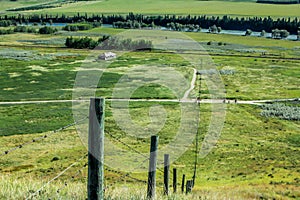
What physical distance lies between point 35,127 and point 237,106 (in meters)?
29.4

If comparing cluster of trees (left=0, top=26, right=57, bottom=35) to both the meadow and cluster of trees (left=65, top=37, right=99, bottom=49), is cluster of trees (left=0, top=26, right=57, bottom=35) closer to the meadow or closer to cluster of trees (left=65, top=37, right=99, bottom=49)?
cluster of trees (left=65, top=37, right=99, bottom=49)

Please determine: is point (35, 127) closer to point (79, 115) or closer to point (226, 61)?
point (79, 115)

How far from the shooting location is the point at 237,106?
6250 centimetres

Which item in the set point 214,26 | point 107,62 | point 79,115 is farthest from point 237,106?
point 214,26

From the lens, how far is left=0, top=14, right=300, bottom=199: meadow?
26.2 metres

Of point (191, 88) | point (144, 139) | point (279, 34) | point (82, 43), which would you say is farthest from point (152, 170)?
point (279, 34)

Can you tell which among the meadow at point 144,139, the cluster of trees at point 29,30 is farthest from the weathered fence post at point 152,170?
the cluster of trees at point 29,30

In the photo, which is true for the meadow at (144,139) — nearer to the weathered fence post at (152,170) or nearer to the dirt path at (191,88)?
the weathered fence post at (152,170)

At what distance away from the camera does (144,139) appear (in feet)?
152

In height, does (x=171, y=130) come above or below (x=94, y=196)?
below

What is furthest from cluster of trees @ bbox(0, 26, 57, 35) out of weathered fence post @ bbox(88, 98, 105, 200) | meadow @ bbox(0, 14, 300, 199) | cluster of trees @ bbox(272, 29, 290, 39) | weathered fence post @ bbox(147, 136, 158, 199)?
weathered fence post @ bbox(88, 98, 105, 200)

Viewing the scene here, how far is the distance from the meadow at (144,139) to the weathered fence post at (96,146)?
3.19ft

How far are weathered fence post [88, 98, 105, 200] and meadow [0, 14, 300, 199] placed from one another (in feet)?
3.19

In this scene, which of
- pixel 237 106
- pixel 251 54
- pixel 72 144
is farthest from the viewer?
pixel 251 54
